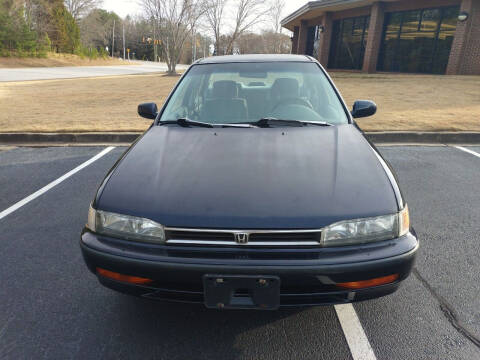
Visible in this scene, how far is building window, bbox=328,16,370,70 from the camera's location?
19.6 meters

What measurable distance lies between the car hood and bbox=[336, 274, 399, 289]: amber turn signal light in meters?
0.31

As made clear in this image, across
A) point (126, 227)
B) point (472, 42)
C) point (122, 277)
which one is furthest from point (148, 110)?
point (472, 42)

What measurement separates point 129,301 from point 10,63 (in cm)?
4465

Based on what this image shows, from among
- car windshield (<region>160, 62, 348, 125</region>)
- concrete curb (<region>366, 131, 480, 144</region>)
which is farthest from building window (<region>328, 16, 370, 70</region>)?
car windshield (<region>160, 62, 348, 125</region>)

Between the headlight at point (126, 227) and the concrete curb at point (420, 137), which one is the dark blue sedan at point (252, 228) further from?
the concrete curb at point (420, 137)

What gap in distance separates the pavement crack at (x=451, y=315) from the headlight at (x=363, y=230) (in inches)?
29.9

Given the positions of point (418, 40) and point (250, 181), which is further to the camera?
point (418, 40)

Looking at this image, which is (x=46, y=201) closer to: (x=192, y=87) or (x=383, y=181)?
(x=192, y=87)

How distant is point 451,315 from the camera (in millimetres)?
2082

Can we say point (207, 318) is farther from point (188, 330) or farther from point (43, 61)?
point (43, 61)

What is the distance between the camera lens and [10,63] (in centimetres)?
3753

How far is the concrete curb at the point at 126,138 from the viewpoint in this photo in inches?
247

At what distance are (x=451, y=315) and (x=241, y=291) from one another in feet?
4.44

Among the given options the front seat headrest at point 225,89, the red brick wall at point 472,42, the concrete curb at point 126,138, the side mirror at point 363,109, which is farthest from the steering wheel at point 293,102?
the red brick wall at point 472,42
